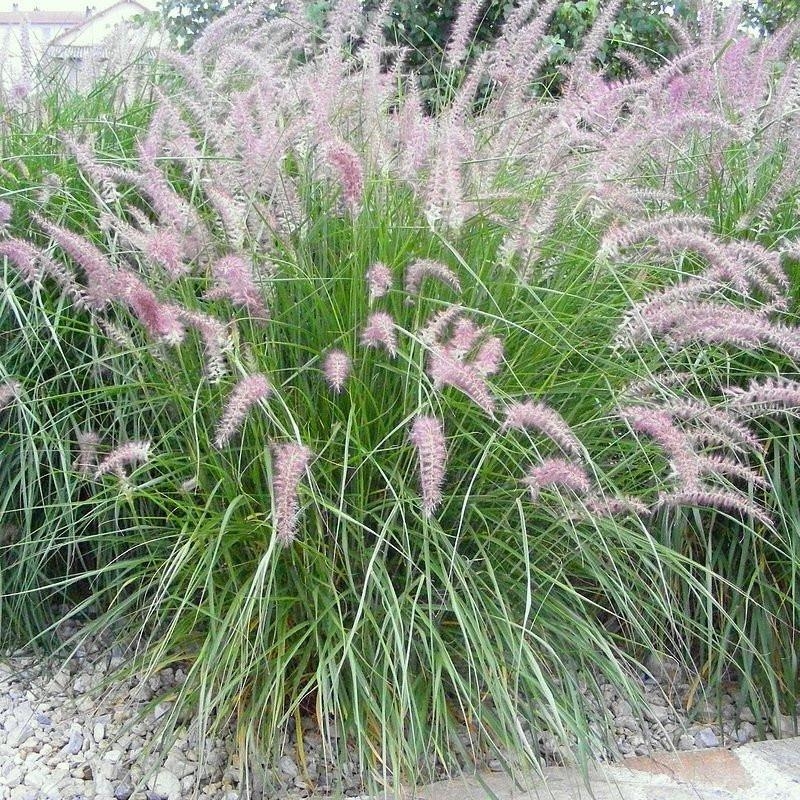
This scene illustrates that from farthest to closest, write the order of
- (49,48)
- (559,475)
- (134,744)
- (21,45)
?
1. (49,48)
2. (21,45)
3. (134,744)
4. (559,475)

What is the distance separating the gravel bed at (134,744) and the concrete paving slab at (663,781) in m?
0.08

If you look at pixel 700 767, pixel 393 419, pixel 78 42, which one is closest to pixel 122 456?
pixel 393 419

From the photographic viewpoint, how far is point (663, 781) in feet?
6.79

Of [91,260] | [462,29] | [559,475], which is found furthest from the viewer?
[462,29]

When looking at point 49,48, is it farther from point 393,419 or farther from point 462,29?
point 393,419

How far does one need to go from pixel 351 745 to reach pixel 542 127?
1.77 m

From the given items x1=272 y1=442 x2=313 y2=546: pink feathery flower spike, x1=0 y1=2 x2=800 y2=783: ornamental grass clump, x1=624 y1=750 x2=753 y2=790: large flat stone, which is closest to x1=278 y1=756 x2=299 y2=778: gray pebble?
x1=0 y1=2 x2=800 y2=783: ornamental grass clump

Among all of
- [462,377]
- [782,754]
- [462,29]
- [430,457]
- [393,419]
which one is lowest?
[782,754]

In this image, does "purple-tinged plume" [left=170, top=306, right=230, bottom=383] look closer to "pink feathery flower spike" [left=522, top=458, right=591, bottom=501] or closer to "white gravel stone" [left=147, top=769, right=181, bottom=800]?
"pink feathery flower spike" [left=522, top=458, right=591, bottom=501]

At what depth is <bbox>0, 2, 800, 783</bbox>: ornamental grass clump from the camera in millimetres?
1922

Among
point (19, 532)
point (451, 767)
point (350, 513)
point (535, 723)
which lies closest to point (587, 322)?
point (350, 513)

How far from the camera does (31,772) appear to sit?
2.10 meters

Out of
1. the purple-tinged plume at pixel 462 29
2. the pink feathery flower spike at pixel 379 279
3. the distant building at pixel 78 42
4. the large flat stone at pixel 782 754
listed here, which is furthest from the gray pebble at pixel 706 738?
the distant building at pixel 78 42

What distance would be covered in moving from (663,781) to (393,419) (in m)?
1.05
